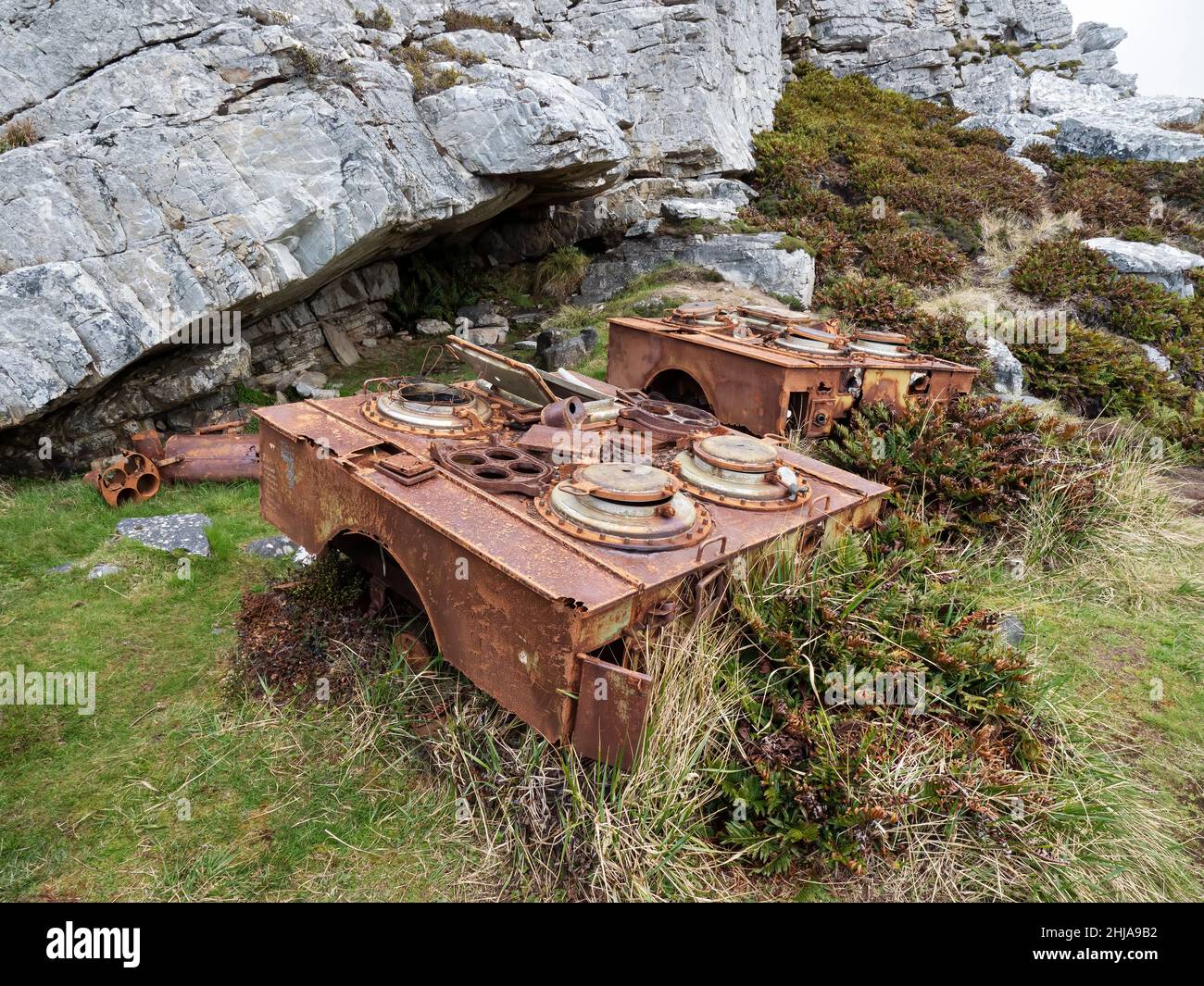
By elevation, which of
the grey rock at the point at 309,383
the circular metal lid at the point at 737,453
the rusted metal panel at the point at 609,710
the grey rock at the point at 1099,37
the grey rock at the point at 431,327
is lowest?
the grey rock at the point at 309,383

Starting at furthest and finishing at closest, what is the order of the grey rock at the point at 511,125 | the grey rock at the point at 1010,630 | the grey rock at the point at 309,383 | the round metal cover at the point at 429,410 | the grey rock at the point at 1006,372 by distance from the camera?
the grey rock at the point at 511,125
the grey rock at the point at 1006,372
the grey rock at the point at 309,383
the grey rock at the point at 1010,630
the round metal cover at the point at 429,410

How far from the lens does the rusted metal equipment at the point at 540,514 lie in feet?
10.4

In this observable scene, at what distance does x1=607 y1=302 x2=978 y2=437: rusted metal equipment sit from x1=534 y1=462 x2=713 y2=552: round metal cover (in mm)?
2743

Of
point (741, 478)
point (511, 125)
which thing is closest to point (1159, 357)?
point (511, 125)

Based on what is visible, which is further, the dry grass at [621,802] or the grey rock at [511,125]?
the grey rock at [511,125]

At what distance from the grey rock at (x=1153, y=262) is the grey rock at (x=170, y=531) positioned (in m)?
14.9

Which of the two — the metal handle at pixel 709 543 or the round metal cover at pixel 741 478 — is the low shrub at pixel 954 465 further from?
the metal handle at pixel 709 543

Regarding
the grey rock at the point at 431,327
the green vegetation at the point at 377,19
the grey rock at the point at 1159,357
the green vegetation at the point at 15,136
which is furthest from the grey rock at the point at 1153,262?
the green vegetation at the point at 15,136

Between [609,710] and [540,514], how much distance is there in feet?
3.52

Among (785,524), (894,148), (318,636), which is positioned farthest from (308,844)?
(894,148)

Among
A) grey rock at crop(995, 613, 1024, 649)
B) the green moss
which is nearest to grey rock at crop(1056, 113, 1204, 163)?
the green moss

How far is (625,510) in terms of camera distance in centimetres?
370

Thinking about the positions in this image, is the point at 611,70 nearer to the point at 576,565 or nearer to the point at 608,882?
the point at 576,565

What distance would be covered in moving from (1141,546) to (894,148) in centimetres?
1434
